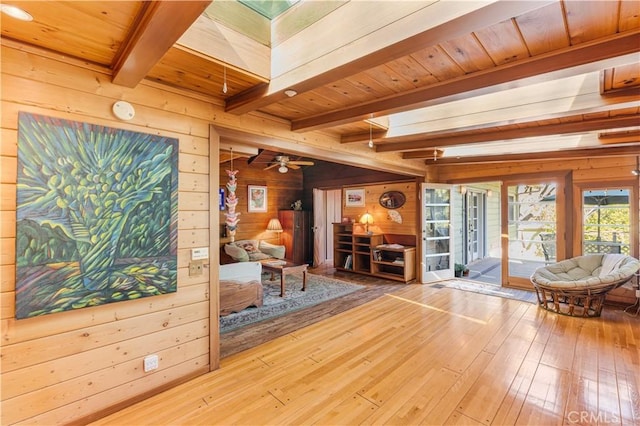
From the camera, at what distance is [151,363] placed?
2.14 m

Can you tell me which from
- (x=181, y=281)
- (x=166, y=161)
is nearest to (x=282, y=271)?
(x=181, y=281)

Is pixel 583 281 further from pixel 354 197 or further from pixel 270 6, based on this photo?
pixel 270 6

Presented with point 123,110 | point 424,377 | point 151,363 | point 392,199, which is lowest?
point 424,377

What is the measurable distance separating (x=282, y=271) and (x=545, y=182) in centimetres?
501

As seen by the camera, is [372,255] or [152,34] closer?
[152,34]

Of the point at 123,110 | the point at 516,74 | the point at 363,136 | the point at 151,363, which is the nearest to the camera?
the point at 516,74

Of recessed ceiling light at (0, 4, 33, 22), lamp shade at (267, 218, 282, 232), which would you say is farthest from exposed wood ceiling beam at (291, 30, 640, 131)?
lamp shade at (267, 218, 282, 232)

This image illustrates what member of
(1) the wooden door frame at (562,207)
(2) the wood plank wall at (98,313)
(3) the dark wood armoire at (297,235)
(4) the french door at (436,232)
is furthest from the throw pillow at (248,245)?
(1) the wooden door frame at (562,207)

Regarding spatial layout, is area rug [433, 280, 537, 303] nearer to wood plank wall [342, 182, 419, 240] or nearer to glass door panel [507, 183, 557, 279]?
glass door panel [507, 183, 557, 279]

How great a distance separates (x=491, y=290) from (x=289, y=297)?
3.71 metres

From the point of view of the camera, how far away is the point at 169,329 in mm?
2236

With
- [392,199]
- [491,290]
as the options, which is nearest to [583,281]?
[491,290]

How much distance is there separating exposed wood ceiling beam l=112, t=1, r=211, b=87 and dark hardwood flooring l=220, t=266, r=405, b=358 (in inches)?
102

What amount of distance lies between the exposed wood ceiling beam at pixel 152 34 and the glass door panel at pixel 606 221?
6115 millimetres
